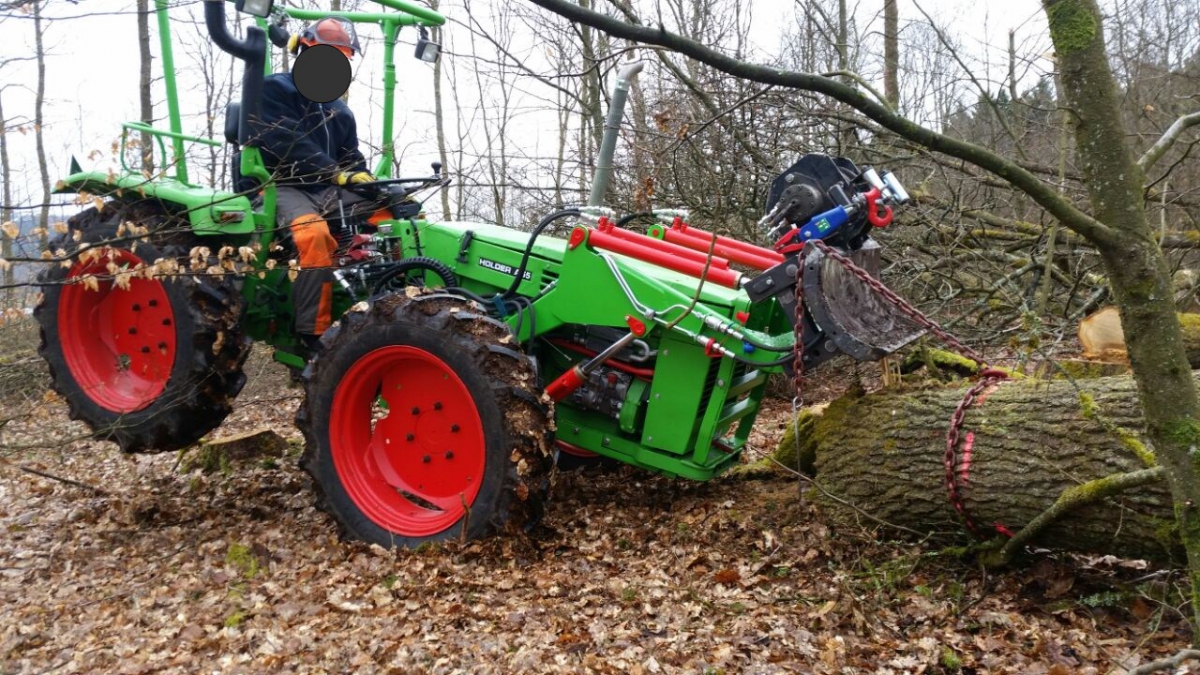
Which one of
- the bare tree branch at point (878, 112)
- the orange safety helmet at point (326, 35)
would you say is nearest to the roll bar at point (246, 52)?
the orange safety helmet at point (326, 35)

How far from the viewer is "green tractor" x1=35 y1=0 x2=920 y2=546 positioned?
4211 mm

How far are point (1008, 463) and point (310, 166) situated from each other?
4.16m

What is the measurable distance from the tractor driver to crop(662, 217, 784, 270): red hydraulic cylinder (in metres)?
1.88

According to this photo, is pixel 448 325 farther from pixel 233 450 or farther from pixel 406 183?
pixel 233 450

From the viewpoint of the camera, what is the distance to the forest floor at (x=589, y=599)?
3375 millimetres

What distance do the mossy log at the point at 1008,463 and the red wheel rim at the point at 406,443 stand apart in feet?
6.08

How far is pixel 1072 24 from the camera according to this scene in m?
2.27

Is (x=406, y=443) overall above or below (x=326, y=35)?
below

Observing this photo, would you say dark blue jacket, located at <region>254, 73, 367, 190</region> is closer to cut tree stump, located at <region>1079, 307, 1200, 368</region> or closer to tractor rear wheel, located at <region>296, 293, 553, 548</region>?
tractor rear wheel, located at <region>296, 293, 553, 548</region>

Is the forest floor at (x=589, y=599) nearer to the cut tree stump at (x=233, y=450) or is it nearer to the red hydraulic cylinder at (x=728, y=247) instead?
the cut tree stump at (x=233, y=450)

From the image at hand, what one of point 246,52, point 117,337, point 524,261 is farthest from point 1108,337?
point 117,337

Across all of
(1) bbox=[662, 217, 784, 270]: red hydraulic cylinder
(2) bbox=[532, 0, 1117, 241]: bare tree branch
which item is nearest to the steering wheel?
(1) bbox=[662, 217, 784, 270]: red hydraulic cylinder

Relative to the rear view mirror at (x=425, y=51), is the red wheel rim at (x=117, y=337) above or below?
below

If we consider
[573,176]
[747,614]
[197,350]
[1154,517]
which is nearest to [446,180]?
[197,350]
